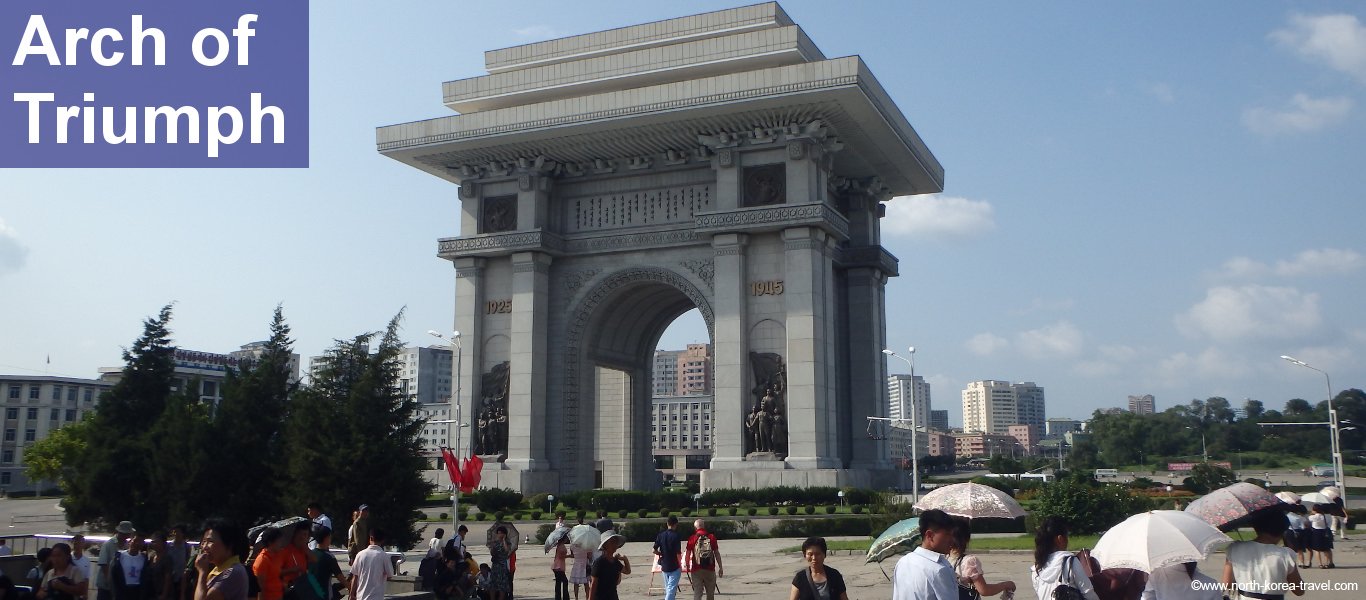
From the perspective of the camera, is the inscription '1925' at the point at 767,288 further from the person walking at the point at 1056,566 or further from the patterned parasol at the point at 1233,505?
the person walking at the point at 1056,566

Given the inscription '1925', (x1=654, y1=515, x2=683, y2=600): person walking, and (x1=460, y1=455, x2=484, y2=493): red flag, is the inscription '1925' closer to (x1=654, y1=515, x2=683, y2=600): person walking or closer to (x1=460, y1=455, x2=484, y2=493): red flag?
(x1=460, y1=455, x2=484, y2=493): red flag

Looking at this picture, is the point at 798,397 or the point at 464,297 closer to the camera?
the point at 798,397

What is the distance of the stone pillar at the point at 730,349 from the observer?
40250 millimetres

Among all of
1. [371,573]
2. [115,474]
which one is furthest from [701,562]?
[115,474]

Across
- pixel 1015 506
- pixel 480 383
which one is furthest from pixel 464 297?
pixel 1015 506

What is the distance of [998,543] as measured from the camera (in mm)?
25219

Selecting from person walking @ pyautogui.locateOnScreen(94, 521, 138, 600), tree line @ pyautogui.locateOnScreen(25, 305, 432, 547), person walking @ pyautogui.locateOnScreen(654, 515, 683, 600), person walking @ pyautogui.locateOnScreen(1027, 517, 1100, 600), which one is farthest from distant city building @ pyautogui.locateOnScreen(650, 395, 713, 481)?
person walking @ pyautogui.locateOnScreen(1027, 517, 1100, 600)

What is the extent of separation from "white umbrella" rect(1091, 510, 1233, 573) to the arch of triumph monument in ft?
98.8

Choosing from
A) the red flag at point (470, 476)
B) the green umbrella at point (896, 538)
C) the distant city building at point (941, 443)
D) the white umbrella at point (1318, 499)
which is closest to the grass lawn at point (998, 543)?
the white umbrella at point (1318, 499)

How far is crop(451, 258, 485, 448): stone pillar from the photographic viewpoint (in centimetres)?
4481

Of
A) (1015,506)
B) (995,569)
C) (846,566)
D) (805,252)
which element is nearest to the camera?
(1015,506)

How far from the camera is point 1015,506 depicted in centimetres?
1325

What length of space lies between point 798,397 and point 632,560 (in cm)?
1461

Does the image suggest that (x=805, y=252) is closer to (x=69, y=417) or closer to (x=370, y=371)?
(x=370, y=371)
